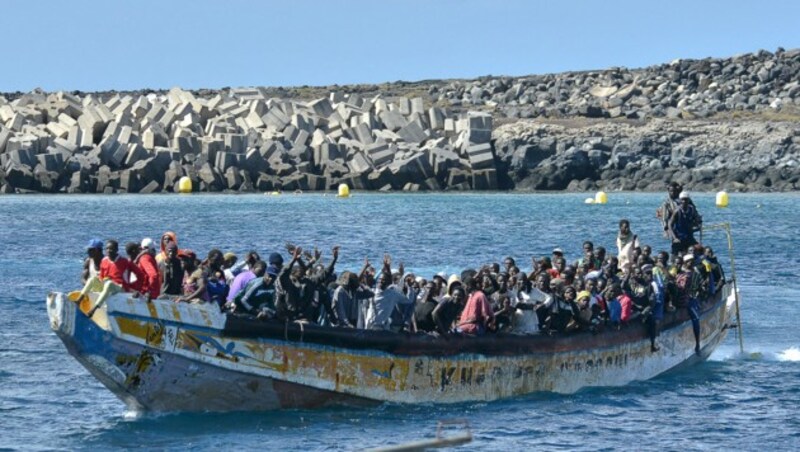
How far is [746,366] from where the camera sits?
28828mm

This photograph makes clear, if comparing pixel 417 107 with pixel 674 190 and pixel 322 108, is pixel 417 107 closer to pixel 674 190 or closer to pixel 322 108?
pixel 322 108

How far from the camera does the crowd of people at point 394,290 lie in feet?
66.9

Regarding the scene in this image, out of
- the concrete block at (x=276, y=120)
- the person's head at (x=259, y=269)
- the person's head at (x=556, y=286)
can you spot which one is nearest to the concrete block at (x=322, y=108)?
the concrete block at (x=276, y=120)

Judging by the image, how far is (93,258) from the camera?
20.0 metres

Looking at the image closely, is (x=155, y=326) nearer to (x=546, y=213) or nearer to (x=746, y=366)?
(x=746, y=366)

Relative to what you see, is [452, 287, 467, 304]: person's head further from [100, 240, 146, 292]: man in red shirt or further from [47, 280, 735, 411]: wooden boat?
[100, 240, 146, 292]: man in red shirt

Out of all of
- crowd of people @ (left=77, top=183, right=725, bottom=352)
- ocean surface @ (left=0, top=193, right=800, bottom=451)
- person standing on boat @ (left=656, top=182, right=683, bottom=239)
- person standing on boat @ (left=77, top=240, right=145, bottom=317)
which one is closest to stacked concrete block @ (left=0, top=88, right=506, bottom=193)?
ocean surface @ (left=0, top=193, right=800, bottom=451)

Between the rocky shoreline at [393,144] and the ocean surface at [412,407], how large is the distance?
32.5 ft

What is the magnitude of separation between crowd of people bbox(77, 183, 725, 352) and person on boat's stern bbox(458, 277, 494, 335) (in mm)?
13

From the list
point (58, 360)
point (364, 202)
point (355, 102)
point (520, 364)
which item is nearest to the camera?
point (520, 364)

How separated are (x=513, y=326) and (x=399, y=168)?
208 ft

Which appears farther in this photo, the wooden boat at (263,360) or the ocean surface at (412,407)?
the ocean surface at (412,407)

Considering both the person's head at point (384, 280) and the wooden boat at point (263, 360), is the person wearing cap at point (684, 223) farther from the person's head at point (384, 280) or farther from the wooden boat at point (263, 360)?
the person's head at point (384, 280)

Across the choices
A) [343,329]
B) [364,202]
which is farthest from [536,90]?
[343,329]
